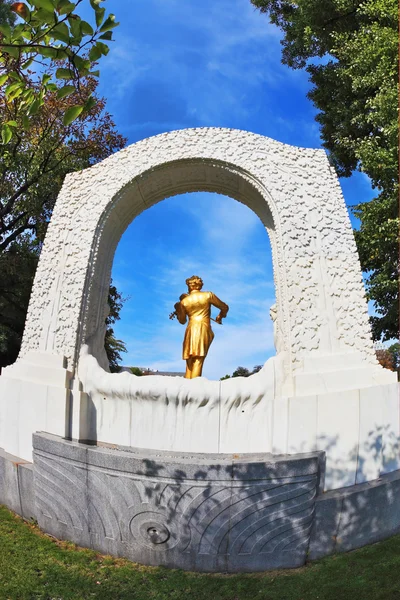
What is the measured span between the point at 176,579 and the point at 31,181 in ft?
33.3

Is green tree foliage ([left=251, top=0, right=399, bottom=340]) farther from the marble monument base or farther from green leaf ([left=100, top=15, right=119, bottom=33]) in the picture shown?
green leaf ([left=100, top=15, right=119, bottom=33])

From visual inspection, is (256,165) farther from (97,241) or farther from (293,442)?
(293,442)

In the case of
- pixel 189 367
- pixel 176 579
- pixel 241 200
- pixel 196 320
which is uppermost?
pixel 241 200

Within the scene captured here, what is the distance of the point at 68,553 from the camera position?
4477mm

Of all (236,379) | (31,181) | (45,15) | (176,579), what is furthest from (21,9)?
(31,181)

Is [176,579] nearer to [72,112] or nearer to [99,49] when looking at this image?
[72,112]

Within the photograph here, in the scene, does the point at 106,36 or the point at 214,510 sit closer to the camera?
the point at 106,36

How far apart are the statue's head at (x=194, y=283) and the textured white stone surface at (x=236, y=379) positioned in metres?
1.35

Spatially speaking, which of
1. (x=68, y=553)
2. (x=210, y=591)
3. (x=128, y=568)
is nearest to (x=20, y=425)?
(x=68, y=553)

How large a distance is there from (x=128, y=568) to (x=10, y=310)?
1002 cm

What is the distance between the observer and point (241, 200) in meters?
6.87

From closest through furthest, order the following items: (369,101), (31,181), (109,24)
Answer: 1. (109,24)
2. (369,101)
3. (31,181)

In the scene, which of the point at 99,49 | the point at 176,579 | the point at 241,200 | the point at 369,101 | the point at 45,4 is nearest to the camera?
the point at 45,4

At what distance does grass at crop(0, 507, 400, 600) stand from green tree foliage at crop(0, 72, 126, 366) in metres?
7.96
